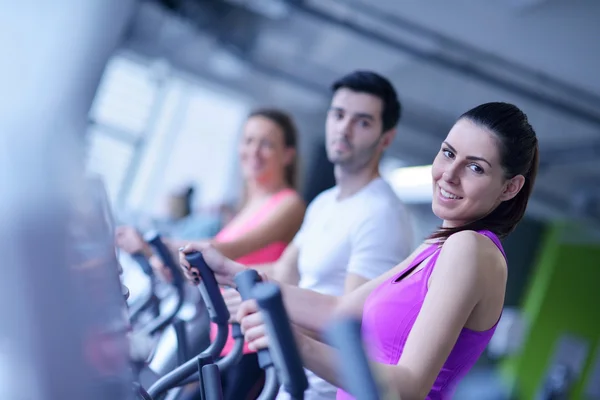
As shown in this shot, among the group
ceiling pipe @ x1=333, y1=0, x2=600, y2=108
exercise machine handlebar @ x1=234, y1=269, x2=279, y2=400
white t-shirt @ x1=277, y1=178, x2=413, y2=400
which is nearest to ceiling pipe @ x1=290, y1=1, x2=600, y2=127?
ceiling pipe @ x1=333, y1=0, x2=600, y2=108

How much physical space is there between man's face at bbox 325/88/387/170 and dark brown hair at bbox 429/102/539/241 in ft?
1.97

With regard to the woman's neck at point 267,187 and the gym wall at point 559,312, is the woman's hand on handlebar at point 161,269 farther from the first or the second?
the gym wall at point 559,312

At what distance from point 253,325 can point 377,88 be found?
3.19ft

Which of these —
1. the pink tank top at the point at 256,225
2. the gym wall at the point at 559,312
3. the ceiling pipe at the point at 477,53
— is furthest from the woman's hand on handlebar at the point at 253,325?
the gym wall at the point at 559,312

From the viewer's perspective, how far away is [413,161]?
837 centimetres

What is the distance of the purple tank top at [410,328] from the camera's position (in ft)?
4.09

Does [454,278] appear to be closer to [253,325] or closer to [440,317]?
[440,317]

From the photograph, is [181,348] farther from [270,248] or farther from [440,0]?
[440,0]

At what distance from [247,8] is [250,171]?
18.1ft

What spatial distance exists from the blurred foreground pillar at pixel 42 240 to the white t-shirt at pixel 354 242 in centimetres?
88

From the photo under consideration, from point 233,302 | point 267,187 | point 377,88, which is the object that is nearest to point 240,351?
point 233,302

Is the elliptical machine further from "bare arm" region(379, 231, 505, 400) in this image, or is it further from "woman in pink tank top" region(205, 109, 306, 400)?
"woman in pink tank top" region(205, 109, 306, 400)

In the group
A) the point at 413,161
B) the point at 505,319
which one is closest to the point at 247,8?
the point at 413,161

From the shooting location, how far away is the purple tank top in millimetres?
1246
